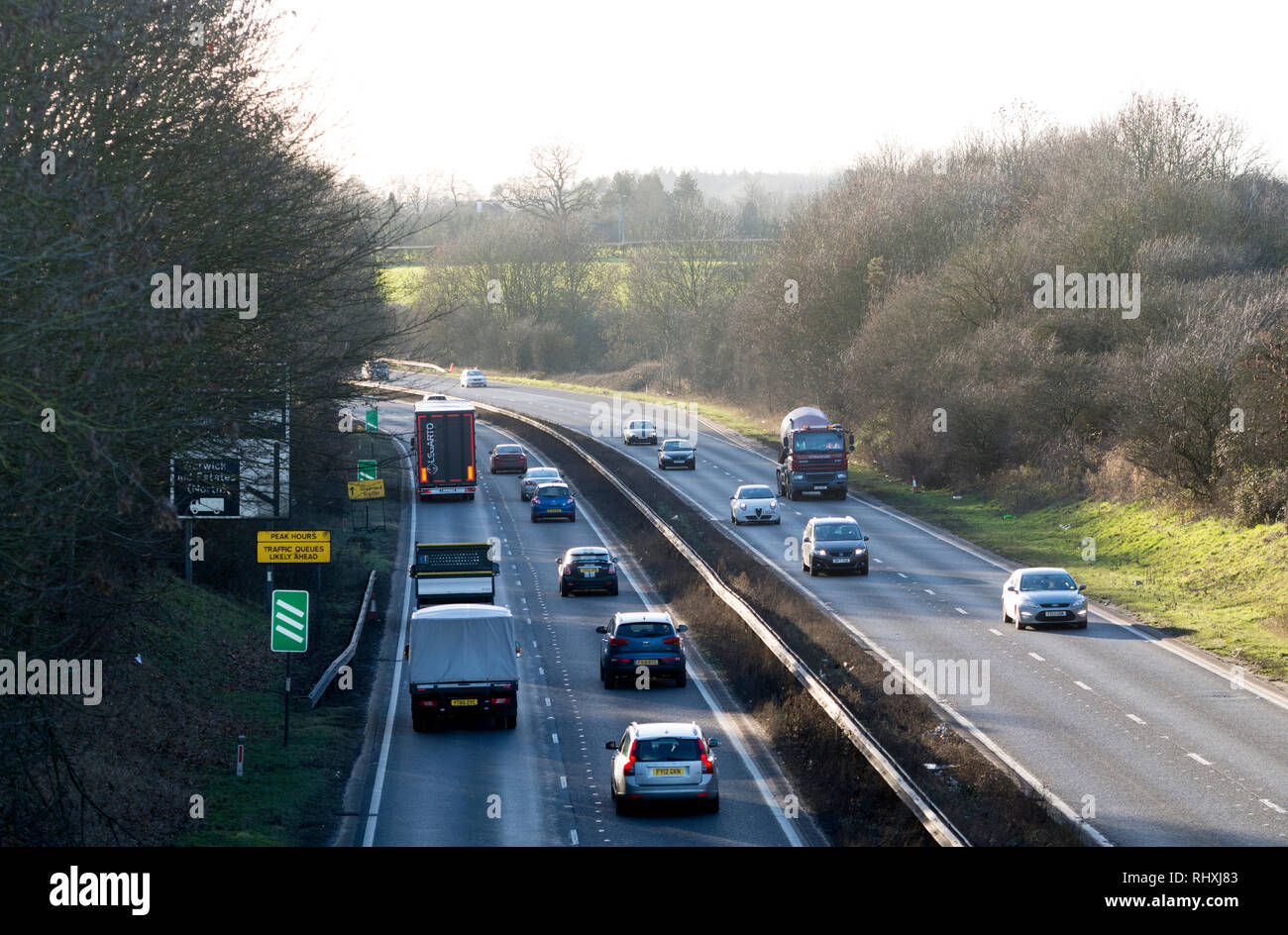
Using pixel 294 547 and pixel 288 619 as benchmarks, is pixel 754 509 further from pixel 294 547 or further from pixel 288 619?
pixel 288 619

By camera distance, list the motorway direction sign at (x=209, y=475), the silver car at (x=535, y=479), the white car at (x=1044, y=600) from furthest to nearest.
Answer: the silver car at (x=535, y=479)
the white car at (x=1044, y=600)
the motorway direction sign at (x=209, y=475)

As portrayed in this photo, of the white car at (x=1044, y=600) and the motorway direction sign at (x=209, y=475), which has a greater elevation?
the motorway direction sign at (x=209, y=475)

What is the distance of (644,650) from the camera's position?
28.3 m

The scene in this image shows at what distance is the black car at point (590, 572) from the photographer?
3906 cm

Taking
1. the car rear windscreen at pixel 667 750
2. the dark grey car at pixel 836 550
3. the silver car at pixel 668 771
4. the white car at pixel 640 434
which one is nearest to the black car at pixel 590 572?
the dark grey car at pixel 836 550

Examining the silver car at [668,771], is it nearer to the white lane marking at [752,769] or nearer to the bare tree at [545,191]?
the white lane marking at [752,769]

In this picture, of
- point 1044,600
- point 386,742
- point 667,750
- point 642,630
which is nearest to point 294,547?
point 386,742

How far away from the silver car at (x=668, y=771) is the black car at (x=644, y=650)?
28.2 feet

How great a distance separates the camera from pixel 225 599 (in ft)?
113

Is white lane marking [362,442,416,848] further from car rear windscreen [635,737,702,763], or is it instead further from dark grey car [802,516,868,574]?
dark grey car [802,516,868,574]

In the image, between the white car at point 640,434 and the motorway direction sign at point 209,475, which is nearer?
the motorway direction sign at point 209,475

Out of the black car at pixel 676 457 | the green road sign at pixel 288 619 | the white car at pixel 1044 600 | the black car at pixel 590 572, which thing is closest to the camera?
the green road sign at pixel 288 619

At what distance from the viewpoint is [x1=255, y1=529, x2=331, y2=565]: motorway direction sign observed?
1093 inches
